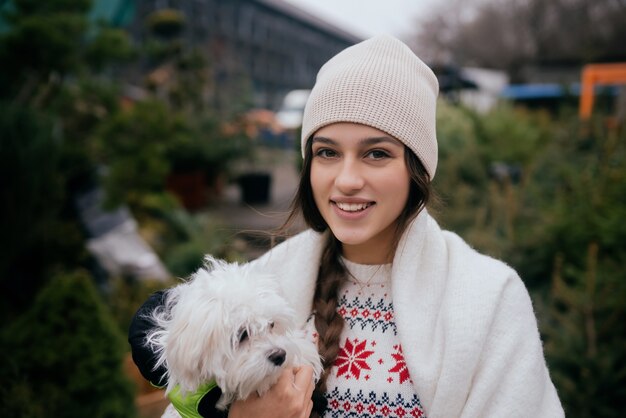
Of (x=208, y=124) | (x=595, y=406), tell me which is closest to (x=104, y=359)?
(x=595, y=406)

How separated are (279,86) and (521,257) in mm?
22735

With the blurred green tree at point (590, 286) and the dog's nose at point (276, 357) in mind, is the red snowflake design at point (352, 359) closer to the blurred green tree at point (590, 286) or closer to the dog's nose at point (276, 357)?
the dog's nose at point (276, 357)

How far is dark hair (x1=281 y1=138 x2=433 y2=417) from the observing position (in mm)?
1878

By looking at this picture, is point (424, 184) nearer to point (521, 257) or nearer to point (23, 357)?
point (23, 357)

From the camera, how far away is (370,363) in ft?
6.06

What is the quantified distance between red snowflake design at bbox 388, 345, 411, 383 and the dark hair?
21cm

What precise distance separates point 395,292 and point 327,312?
0.91ft

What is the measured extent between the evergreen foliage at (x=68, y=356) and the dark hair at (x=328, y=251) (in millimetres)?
1687

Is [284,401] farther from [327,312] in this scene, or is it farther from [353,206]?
[353,206]

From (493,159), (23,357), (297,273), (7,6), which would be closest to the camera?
(297,273)

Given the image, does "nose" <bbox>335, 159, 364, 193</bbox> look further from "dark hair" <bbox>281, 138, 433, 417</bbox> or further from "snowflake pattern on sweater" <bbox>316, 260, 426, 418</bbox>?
"snowflake pattern on sweater" <bbox>316, 260, 426, 418</bbox>

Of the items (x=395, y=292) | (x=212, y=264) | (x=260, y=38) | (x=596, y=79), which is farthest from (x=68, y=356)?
(x=260, y=38)

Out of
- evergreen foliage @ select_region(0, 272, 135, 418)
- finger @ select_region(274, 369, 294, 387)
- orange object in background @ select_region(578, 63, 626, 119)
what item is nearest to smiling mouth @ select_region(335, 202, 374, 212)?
finger @ select_region(274, 369, 294, 387)

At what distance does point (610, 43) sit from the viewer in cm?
2397
